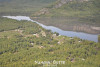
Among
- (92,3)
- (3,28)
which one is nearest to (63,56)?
(3,28)

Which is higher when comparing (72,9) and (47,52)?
(47,52)

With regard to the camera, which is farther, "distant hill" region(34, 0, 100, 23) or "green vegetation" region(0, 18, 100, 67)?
"distant hill" region(34, 0, 100, 23)

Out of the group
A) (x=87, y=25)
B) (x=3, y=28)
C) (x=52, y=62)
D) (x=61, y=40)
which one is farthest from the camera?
(x=87, y=25)

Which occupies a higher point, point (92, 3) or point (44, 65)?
point (44, 65)

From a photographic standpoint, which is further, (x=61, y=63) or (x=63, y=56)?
(x=63, y=56)

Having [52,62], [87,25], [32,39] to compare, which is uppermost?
[52,62]

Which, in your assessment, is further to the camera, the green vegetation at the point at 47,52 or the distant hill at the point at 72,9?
the distant hill at the point at 72,9

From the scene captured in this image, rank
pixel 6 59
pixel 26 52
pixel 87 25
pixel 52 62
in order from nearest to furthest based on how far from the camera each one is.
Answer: pixel 52 62 → pixel 6 59 → pixel 26 52 → pixel 87 25

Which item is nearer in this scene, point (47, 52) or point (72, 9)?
point (47, 52)

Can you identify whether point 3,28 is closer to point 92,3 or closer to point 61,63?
point 61,63

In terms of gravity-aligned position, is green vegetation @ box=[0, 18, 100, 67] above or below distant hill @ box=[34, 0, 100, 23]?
above

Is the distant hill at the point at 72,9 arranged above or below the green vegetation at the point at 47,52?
below
